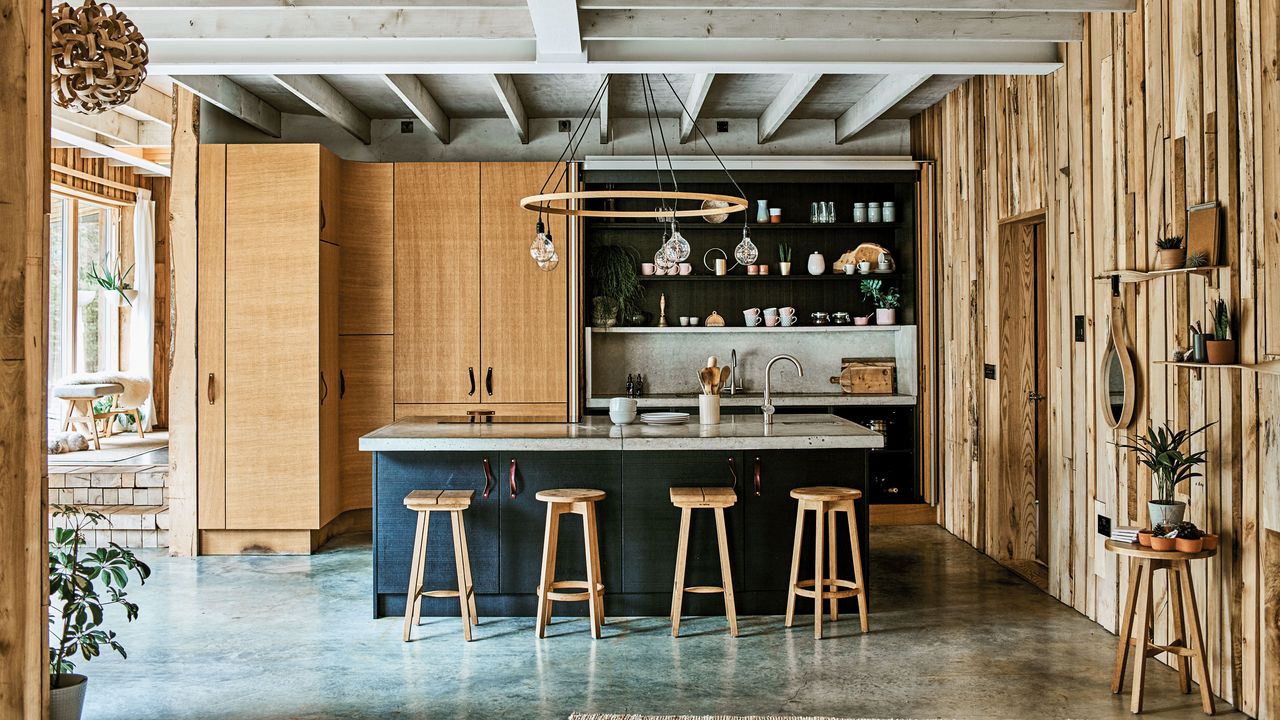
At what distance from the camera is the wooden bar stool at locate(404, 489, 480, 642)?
4652 mm

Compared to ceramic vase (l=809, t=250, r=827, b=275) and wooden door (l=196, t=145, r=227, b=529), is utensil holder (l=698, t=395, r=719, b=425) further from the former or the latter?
wooden door (l=196, t=145, r=227, b=529)

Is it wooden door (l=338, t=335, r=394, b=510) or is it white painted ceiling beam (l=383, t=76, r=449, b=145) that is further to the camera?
wooden door (l=338, t=335, r=394, b=510)

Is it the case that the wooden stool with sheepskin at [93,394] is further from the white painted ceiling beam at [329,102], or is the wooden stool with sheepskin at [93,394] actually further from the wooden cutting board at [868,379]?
the wooden cutting board at [868,379]

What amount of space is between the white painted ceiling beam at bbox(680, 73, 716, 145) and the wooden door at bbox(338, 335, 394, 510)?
2.81 m

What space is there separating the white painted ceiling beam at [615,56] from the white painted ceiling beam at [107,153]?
365 cm

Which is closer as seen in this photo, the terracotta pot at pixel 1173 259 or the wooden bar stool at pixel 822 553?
the terracotta pot at pixel 1173 259

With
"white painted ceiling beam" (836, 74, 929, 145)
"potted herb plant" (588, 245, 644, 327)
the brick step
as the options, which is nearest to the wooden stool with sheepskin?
the brick step

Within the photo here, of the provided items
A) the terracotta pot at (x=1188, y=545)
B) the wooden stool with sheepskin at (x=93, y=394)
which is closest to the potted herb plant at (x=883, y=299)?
the terracotta pot at (x=1188, y=545)

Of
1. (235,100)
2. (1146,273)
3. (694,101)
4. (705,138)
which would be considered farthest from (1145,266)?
(235,100)

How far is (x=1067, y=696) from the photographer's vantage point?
12.9 feet

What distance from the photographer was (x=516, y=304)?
734 centimetres

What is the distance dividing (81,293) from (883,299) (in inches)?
327

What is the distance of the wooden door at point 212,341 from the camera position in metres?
6.57

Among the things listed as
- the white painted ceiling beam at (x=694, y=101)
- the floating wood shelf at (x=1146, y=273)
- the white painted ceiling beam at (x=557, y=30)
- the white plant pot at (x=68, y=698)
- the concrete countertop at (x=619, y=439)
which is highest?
the white painted ceiling beam at (x=694, y=101)
